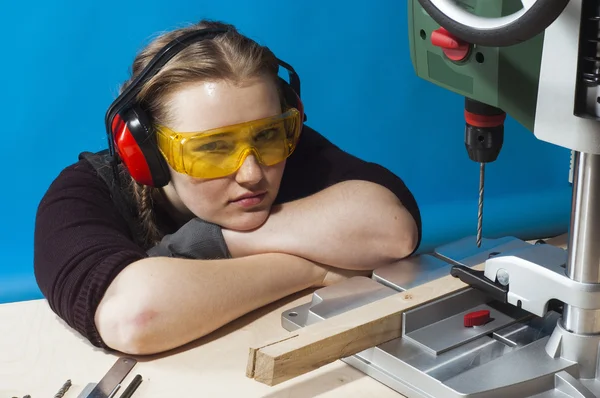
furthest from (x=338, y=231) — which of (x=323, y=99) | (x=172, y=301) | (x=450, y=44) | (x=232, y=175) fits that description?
(x=323, y=99)

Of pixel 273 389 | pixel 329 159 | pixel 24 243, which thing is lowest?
pixel 24 243

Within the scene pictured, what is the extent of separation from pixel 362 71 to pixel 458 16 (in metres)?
1.31

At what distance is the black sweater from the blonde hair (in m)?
0.19

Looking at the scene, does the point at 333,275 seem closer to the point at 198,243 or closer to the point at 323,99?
the point at 198,243

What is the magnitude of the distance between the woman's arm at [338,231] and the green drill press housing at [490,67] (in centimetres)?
32

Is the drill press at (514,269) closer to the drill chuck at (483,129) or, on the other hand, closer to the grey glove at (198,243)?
the drill chuck at (483,129)

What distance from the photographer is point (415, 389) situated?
121 centimetres

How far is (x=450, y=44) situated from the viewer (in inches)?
44.8

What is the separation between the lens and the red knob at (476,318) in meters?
1.33

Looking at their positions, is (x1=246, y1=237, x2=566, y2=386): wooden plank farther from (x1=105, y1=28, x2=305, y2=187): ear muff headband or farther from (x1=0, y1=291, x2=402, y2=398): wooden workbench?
(x1=105, y1=28, x2=305, y2=187): ear muff headband

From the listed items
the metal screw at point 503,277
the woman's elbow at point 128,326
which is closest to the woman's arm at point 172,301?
the woman's elbow at point 128,326

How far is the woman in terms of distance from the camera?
1.36 meters

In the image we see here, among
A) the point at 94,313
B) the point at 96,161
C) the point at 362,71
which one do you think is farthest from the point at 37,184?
the point at 94,313

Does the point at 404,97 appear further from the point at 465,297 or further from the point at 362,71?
the point at 465,297
